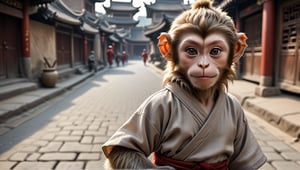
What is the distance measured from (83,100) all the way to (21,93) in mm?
1671

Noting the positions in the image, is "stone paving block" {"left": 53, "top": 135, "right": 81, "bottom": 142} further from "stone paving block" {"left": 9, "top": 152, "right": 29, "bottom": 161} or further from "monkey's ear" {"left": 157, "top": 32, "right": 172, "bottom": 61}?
"monkey's ear" {"left": 157, "top": 32, "right": 172, "bottom": 61}

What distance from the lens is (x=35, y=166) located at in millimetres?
3166

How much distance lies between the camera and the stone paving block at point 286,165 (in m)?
3.16

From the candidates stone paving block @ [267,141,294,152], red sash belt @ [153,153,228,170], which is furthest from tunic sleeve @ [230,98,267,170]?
stone paving block @ [267,141,294,152]

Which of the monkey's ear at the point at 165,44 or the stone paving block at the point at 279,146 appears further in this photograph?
the stone paving block at the point at 279,146

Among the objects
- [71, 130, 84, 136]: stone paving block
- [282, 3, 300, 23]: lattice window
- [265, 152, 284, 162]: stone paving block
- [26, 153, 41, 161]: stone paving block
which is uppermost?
[282, 3, 300, 23]: lattice window

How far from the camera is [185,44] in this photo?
1.36 m

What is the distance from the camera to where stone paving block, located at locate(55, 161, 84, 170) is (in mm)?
3107

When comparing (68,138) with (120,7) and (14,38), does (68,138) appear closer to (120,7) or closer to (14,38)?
(14,38)

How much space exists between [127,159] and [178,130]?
0.94ft

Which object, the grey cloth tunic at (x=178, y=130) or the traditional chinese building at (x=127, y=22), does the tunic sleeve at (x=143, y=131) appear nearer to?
the grey cloth tunic at (x=178, y=130)

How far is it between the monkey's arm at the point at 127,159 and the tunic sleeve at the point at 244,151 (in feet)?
1.86

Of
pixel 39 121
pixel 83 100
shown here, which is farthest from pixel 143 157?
pixel 83 100

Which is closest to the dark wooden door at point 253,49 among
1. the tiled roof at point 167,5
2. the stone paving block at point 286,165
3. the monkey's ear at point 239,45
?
the stone paving block at point 286,165
